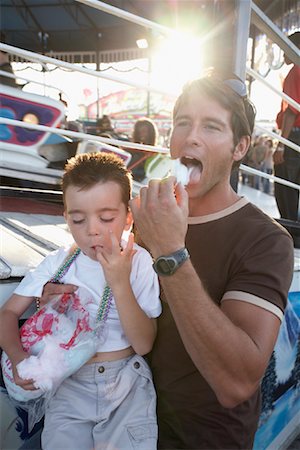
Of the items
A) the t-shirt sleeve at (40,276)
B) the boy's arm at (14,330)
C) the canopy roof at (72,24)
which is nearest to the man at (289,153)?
the t-shirt sleeve at (40,276)

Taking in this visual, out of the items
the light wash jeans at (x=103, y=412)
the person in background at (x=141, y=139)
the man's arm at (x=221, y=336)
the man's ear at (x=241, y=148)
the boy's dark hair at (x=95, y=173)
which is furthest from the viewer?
the person in background at (x=141, y=139)

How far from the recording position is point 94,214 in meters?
1.16

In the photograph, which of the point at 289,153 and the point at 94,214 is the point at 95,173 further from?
the point at 289,153

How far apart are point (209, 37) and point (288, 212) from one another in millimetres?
2144

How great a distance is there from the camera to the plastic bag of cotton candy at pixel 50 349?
1.00 m

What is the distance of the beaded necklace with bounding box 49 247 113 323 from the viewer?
45.1 inches

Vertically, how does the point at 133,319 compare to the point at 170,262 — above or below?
below

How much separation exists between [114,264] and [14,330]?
324 millimetres

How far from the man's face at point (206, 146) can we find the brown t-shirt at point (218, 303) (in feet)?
0.36

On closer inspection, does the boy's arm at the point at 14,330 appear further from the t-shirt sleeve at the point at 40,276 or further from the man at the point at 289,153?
the man at the point at 289,153

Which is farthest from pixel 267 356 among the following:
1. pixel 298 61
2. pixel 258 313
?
pixel 298 61

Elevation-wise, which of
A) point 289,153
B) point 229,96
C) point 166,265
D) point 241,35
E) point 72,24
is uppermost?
point 72,24

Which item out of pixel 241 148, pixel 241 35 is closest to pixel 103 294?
pixel 241 148

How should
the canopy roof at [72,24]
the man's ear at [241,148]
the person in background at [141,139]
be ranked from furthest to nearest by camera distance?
the canopy roof at [72,24] < the person in background at [141,139] < the man's ear at [241,148]
